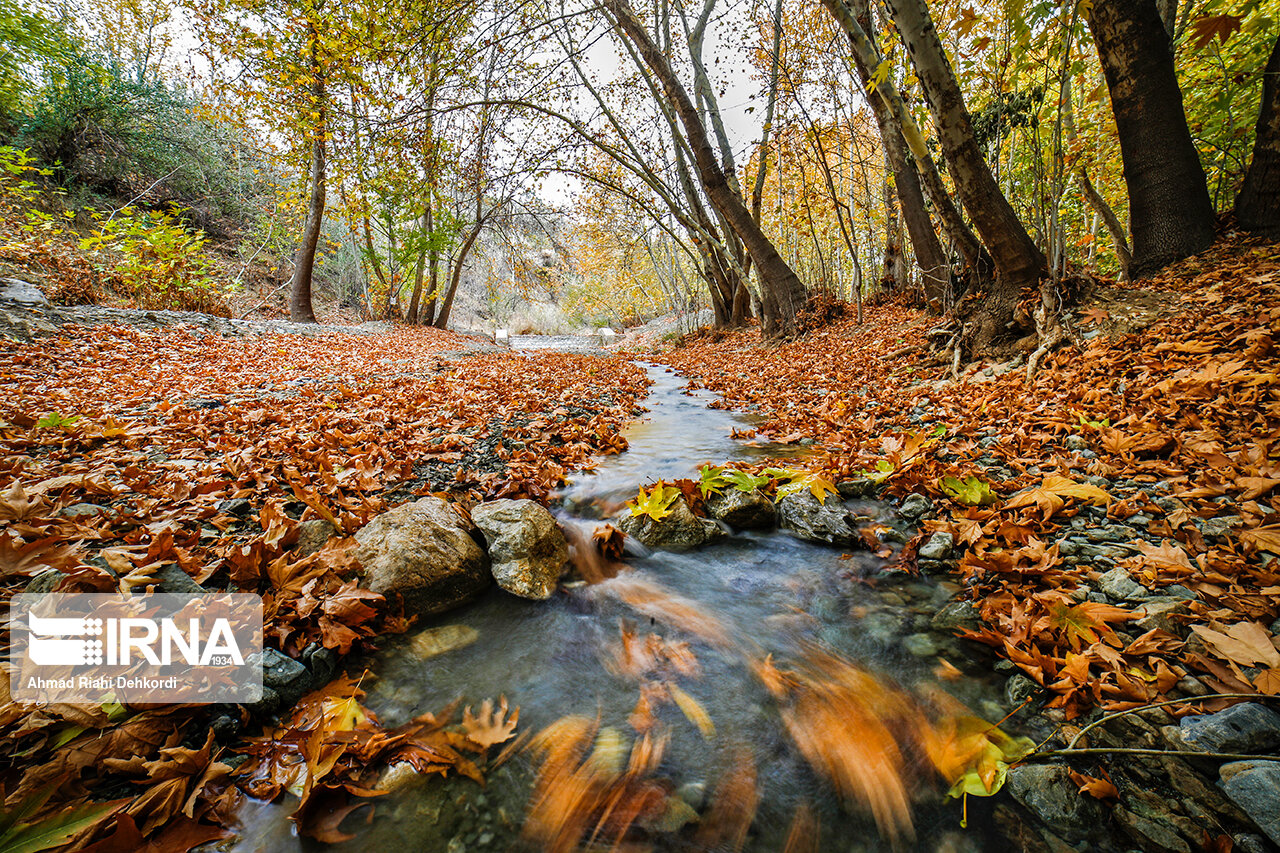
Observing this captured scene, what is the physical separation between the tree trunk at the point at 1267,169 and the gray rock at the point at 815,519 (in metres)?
5.20

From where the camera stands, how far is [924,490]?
2.97 meters

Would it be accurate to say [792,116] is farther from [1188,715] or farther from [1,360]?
[1,360]

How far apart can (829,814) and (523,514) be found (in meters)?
1.98

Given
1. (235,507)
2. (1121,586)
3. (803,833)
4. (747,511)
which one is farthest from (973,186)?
(235,507)

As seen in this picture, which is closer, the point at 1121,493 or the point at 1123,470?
the point at 1121,493

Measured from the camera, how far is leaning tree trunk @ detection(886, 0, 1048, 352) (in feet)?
13.8

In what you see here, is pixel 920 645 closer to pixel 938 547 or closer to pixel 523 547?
pixel 938 547

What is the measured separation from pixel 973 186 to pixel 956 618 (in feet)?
15.8

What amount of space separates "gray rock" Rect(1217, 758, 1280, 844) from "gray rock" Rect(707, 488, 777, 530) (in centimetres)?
205

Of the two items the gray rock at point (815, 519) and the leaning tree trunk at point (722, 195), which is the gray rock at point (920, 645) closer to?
the gray rock at point (815, 519)

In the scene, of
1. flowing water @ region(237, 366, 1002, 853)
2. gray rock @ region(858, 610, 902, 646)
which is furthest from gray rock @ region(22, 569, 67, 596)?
gray rock @ region(858, 610, 902, 646)

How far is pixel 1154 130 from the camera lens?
452 centimetres

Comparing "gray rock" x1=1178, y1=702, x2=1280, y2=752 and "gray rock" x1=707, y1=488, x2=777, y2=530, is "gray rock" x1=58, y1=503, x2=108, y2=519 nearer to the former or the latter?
"gray rock" x1=707, y1=488, x2=777, y2=530

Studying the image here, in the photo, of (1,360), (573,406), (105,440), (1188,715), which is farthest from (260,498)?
(1,360)
